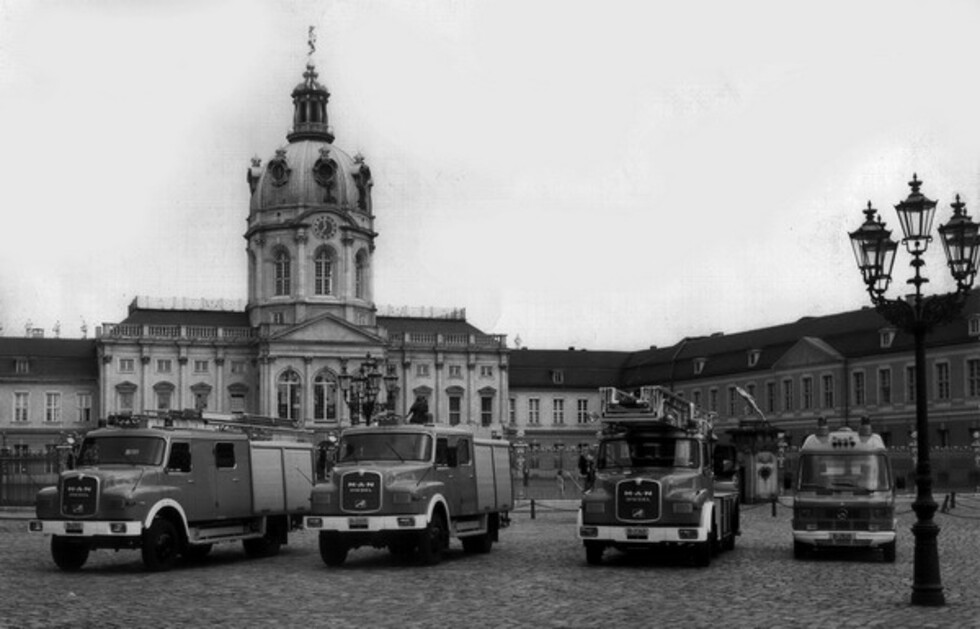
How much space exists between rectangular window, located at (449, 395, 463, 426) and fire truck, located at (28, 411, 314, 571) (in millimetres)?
76372

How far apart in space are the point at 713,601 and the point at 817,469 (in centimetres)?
797

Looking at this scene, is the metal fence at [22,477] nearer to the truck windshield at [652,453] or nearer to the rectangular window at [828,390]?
the truck windshield at [652,453]

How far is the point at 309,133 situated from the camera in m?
105

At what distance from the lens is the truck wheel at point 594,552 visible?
24.2 meters

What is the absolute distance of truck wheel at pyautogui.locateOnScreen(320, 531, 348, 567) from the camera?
79.9 ft

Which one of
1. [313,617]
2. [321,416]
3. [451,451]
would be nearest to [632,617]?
[313,617]

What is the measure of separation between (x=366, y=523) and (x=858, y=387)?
65.8 meters

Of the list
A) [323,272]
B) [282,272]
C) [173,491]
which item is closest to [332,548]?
[173,491]

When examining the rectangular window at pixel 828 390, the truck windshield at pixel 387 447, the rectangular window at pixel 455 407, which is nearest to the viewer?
the truck windshield at pixel 387 447

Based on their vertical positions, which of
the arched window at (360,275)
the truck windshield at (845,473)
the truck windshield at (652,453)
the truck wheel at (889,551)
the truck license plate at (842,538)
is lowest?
the truck wheel at (889,551)

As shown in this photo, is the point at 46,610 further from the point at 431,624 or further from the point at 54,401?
the point at 54,401

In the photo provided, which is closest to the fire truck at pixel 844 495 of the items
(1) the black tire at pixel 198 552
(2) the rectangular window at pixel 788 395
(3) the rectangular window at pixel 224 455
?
(3) the rectangular window at pixel 224 455

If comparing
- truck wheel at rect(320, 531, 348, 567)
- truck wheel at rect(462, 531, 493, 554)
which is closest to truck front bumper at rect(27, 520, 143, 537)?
truck wheel at rect(320, 531, 348, 567)

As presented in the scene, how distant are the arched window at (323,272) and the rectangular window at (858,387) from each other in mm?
36973
